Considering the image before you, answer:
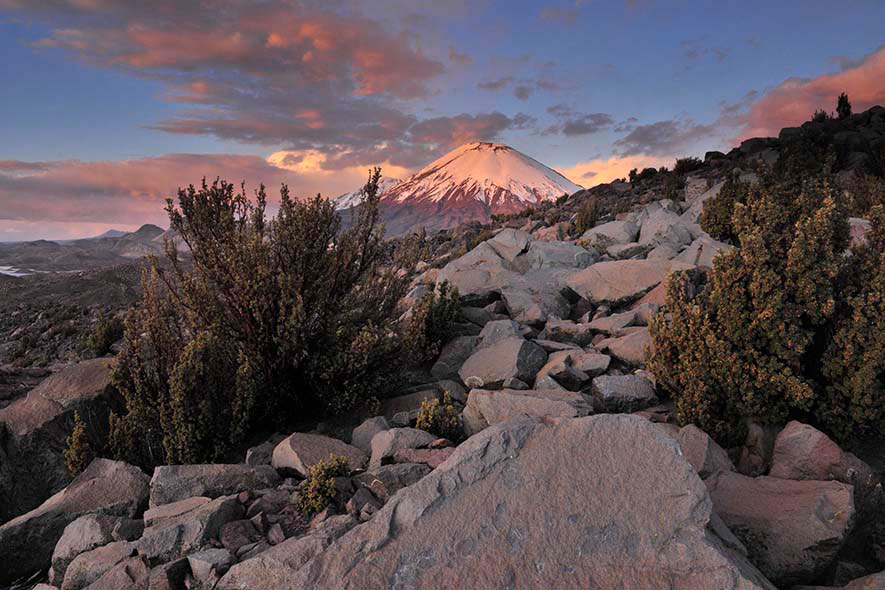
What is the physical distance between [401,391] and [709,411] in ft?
10.5

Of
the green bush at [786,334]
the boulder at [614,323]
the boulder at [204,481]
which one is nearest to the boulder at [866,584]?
the green bush at [786,334]

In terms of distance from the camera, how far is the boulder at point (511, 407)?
447 cm

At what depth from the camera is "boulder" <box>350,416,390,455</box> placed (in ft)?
15.1

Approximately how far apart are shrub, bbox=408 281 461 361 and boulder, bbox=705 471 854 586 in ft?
12.4

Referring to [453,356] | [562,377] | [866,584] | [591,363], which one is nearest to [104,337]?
[453,356]

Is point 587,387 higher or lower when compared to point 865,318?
lower

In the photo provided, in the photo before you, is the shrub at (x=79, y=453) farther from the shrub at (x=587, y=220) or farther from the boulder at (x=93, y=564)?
the shrub at (x=587, y=220)

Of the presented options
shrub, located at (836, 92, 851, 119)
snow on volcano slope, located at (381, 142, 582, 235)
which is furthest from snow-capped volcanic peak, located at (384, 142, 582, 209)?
shrub, located at (836, 92, 851, 119)

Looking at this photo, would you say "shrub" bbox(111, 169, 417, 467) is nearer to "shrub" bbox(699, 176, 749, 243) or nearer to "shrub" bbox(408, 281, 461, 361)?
"shrub" bbox(408, 281, 461, 361)

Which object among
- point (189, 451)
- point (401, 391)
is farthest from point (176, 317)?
point (401, 391)

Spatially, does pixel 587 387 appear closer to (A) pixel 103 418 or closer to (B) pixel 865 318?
(B) pixel 865 318

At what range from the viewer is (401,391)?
20.0 ft

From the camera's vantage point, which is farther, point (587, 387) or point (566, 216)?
point (566, 216)

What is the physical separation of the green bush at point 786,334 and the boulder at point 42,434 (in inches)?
215
